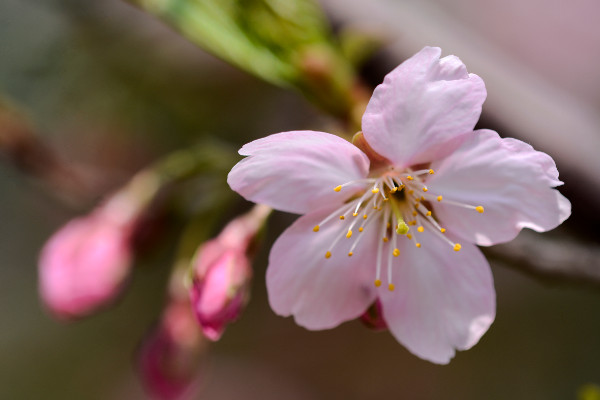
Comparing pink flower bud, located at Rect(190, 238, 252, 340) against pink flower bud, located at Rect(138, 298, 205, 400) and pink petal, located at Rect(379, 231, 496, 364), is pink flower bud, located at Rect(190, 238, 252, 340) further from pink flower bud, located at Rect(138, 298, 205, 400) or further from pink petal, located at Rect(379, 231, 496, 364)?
pink flower bud, located at Rect(138, 298, 205, 400)

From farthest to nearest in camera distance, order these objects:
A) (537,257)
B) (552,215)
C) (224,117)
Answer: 1. (224,117)
2. (537,257)
3. (552,215)

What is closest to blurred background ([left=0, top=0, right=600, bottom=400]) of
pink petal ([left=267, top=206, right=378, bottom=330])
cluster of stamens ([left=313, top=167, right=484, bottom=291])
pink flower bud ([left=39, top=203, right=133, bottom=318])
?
pink flower bud ([left=39, top=203, right=133, bottom=318])

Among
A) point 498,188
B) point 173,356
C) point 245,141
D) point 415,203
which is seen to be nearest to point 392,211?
point 415,203

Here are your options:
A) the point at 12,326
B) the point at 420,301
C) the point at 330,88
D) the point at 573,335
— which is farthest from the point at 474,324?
the point at 12,326

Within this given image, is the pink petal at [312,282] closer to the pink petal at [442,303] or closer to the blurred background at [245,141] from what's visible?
the pink petal at [442,303]

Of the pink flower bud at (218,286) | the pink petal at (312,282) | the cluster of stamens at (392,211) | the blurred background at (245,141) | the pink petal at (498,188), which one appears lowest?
the blurred background at (245,141)

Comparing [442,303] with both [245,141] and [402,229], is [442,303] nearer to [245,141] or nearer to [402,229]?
[402,229]

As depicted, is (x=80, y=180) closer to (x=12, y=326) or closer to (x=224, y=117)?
(x=224, y=117)

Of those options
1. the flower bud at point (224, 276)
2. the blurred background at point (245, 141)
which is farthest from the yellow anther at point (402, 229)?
the blurred background at point (245, 141)
